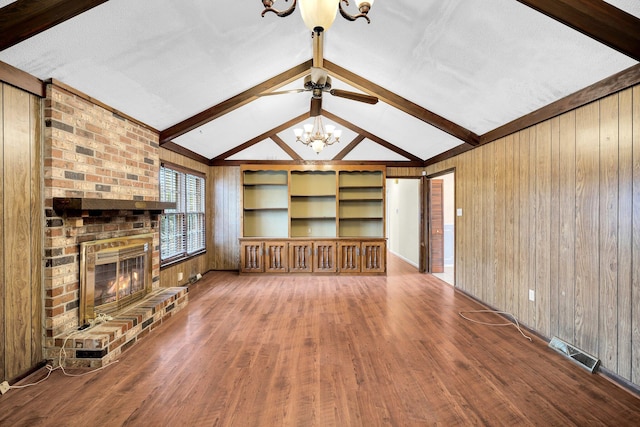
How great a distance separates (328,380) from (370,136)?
15.7ft

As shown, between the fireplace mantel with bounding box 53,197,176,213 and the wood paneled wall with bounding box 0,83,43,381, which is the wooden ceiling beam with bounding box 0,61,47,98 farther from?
the fireplace mantel with bounding box 53,197,176,213

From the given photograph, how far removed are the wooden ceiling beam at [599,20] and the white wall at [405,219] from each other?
4620 millimetres

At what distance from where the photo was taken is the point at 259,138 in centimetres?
609

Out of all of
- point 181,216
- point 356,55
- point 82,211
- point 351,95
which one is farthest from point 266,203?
point 82,211

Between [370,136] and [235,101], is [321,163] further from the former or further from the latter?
[235,101]

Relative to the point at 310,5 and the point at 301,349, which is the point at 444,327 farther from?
the point at 310,5

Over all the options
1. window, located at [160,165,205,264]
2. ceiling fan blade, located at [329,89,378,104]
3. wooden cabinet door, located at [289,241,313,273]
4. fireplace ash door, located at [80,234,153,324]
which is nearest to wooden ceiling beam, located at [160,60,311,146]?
window, located at [160,165,205,264]

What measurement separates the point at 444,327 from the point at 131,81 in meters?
4.16

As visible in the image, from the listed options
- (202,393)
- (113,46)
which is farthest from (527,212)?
(113,46)

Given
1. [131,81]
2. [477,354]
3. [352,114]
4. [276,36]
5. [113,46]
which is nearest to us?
[113,46]

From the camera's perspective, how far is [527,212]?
329 centimetres

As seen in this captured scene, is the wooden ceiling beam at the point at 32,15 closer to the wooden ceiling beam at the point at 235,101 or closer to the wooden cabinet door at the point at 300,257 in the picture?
the wooden ceiling beam at the point at 235,101

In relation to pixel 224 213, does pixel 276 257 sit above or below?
below

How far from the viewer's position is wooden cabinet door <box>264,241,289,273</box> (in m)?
6.01
